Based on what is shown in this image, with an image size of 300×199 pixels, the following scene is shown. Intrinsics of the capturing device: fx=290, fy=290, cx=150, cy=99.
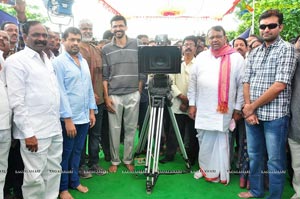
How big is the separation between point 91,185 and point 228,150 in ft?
4.66

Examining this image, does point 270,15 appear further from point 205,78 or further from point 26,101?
point 26,101

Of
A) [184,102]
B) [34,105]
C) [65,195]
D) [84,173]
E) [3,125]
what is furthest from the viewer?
[184,102]

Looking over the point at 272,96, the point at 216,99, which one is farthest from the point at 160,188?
the point at 272,96

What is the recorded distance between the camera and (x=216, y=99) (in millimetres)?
2850

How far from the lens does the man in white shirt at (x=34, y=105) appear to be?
74.5 inches

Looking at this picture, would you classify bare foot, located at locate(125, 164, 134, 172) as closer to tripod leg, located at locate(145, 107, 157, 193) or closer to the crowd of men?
the crowd of men

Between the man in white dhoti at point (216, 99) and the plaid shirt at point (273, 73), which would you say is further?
the man in white dhoti at point (216, 99)

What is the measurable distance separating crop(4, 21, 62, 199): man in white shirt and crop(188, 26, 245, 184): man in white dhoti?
1.44 meters

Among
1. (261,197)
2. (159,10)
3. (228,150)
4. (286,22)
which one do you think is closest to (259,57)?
(228,150)

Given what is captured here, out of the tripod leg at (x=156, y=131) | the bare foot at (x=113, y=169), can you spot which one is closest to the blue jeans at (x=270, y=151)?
the tripod leg at (x=156, y=131)

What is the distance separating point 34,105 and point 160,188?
4.76ft

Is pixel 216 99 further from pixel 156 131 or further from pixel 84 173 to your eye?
pixel 84 173

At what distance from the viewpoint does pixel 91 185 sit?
2867 millimetres

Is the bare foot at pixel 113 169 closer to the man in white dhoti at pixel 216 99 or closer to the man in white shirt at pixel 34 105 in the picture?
the man in white dhoti at pixel 216 99
